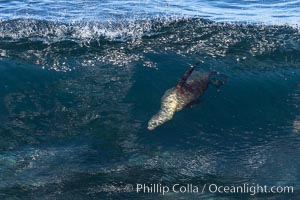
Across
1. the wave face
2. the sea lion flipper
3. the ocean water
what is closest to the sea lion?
the sea lion flipper

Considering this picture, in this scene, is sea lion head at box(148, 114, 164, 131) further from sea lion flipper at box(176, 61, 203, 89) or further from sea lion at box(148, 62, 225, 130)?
sea lion flipper at box(176, 61, 203, 89)

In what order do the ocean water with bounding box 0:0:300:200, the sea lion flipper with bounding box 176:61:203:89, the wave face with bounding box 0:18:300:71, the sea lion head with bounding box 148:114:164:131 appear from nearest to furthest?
the ocean water with bounding box 0:0:300:200, the sea lion head with bounding box 148:114:164:131, the sea lion flipper with bounding box 176:61:203:89, the wave face with bounding box 0:18:300:71

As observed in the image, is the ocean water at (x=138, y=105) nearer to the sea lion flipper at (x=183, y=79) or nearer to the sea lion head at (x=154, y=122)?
the sea lion head at (x=154, y=122)

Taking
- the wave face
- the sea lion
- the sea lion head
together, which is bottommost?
the sea lion head

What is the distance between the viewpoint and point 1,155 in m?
6.51

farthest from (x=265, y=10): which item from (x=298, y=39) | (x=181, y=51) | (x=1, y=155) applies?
(x=1, y=155)

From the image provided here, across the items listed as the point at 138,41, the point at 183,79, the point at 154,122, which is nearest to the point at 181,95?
the point at 183,79

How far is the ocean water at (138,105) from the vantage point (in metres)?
6.34

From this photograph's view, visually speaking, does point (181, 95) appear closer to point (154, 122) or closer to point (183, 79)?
point (183, 79)

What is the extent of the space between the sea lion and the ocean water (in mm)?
103

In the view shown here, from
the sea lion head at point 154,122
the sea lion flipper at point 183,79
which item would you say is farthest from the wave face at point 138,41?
the sea lion head at point 154,122

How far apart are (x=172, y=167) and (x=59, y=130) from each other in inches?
62.7

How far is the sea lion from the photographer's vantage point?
23.1 feet

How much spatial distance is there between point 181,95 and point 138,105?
0.62 meters
